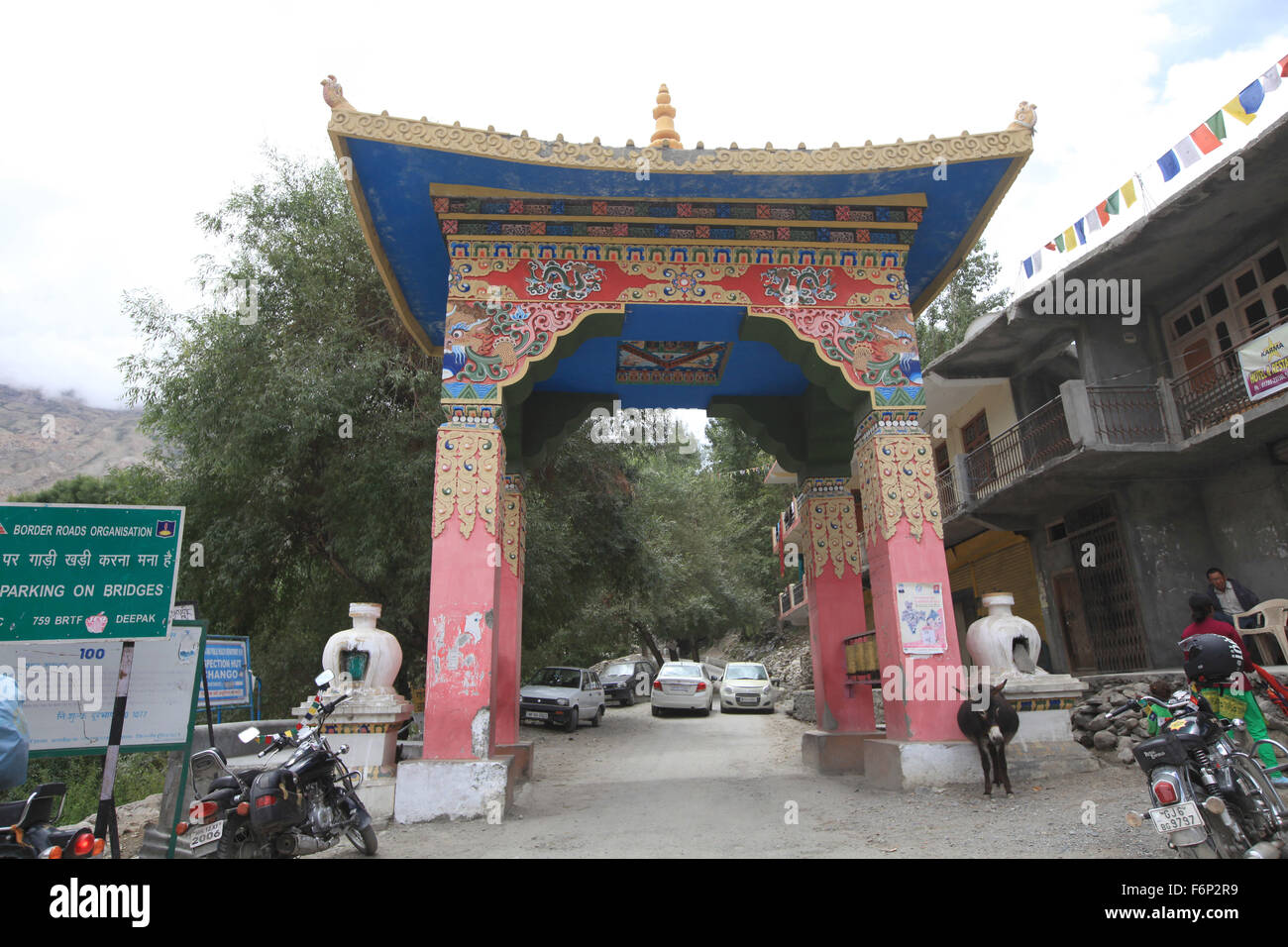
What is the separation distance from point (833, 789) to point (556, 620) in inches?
361

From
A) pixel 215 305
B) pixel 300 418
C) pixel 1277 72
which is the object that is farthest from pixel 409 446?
pixel 1277 72

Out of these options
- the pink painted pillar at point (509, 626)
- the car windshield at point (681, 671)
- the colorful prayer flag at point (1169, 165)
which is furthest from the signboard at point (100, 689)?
the car windshield at point (681, 671)

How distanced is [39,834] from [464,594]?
3156 millimetres

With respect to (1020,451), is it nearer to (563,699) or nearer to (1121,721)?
(1121,721)

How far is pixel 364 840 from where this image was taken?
4.76 metres

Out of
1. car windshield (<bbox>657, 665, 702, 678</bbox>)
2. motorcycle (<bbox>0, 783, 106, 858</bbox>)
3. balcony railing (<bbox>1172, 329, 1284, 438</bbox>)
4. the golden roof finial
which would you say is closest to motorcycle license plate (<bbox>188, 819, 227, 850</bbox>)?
motorcycle (<bbox>0, 783, 106, 858</bbox>)

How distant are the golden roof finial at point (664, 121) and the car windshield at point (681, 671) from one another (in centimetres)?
1519

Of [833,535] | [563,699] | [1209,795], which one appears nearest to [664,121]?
[833,535]

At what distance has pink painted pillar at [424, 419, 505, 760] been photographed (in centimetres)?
601

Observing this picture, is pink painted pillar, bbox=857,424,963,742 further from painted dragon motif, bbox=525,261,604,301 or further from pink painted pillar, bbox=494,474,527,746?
pink painted pillar, bbox=494,474,527,746

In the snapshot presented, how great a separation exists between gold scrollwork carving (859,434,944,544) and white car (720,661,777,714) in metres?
14.0

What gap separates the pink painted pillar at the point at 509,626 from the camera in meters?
8.20

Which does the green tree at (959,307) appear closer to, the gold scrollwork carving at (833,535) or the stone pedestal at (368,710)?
the gold scrollwork carving at (833,535)

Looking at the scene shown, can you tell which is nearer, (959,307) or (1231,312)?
(1231,312)
